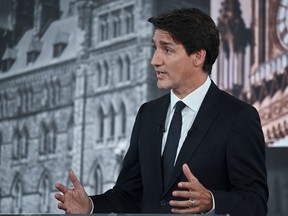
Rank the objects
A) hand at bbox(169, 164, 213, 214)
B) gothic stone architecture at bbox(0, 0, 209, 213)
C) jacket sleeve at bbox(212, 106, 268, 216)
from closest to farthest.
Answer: hand at bbox(169, 164, 213, 214)
jacket sleeve at bbox(212, 106, 268, 216)
gothic stone architecture at bbox(0, 0, 209, 213)

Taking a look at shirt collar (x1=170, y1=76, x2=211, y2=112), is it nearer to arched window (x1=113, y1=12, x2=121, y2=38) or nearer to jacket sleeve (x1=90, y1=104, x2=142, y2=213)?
jacket sleeve (x1=90, y1=104, x2=142, y2=213)

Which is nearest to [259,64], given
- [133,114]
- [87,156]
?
[133,114]

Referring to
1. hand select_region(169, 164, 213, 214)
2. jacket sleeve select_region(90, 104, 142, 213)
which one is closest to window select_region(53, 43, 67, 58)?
jacket sleeve select_region(90, 104, 142, 213)

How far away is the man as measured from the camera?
2.24 meters

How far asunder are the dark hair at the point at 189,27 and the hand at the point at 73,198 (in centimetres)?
58

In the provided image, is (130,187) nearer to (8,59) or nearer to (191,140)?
(191,140)

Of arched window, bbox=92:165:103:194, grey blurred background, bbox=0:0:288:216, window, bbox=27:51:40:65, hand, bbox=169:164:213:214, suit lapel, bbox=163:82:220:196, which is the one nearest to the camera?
hand, bbox=169:164:213:214

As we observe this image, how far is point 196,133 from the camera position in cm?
231

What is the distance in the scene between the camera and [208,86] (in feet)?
8.06

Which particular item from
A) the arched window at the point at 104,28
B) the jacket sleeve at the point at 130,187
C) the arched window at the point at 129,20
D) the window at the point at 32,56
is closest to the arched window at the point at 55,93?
the window at the point at 32,56

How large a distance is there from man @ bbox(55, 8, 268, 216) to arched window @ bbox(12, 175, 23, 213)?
379 centimetres

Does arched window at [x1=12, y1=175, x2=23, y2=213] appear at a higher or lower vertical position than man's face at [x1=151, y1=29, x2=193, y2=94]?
lower

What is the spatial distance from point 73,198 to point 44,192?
12.8 feet

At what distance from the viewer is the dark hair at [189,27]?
2322mm
